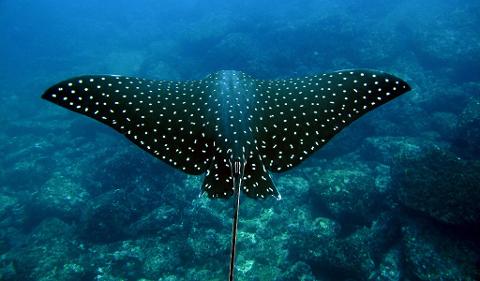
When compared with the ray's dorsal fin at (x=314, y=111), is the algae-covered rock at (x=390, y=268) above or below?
below

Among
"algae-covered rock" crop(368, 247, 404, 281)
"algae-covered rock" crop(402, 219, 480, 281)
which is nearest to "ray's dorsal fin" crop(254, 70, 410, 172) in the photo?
"algae-covered rock" crop(402, 219, 480, 281)

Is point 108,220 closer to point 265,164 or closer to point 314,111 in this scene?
point 265,164

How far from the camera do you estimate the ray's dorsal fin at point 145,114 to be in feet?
11.6

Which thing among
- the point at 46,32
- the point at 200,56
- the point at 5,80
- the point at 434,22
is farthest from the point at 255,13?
the point at 46,32

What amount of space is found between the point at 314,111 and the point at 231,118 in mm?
1048

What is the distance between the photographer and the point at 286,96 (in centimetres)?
416

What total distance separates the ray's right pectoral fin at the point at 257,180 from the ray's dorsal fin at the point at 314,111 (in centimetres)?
12

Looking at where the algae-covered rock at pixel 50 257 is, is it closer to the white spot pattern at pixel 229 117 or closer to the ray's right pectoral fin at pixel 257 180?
the white spot pattern at pixel 229 117

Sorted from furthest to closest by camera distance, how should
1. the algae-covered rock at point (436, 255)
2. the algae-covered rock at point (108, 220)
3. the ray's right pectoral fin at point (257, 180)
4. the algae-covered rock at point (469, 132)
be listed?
1. the algae-covered rock at point (469, 132)
2. the algae-covered rock at point (108, 220)
3. the algae-covered rock at point (436, 255)
4. the ray's right pectoral fin at point (257, 180)

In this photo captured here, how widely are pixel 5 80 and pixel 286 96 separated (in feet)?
135

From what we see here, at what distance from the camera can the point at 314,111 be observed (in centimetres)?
385

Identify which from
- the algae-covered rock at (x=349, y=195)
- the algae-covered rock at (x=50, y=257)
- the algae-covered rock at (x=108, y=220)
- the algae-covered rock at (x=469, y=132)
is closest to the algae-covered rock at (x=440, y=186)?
the algae-covered rock at (x=349, y=195)

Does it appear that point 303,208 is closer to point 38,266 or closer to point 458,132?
point 458,132

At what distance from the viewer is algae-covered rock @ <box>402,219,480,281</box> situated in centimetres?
661
